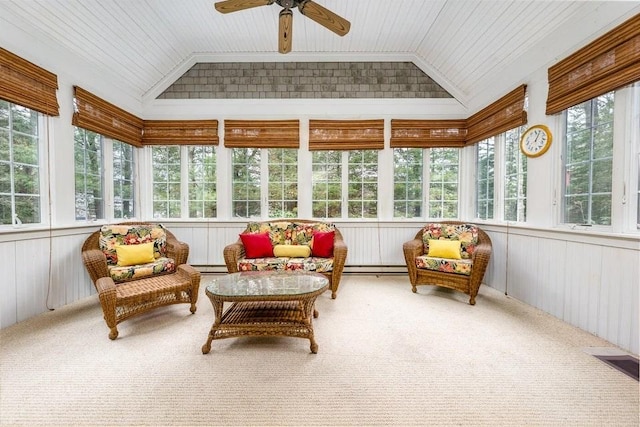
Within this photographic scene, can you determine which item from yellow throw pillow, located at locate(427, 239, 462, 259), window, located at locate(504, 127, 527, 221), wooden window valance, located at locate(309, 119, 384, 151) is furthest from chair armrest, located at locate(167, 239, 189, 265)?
window, located at locate(504, 127, 527, 221)

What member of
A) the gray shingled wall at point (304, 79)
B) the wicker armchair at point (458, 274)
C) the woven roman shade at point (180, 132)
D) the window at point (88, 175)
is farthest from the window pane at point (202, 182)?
the wicker armchair at point (458, 274)

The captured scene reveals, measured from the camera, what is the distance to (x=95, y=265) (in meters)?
2.68

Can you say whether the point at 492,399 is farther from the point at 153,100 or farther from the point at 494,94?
the point at 153,100

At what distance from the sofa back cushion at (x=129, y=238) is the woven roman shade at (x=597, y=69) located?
4.72 m

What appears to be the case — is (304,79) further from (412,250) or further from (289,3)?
(412,250)

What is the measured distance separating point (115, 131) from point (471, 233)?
17.0ft

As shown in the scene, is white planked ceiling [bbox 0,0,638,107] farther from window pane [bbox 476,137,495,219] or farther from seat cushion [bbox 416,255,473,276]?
seat cushion [bbox 416,255,473,276]

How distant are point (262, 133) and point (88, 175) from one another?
2.42 m

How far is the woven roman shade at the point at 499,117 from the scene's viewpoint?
314 centimetres

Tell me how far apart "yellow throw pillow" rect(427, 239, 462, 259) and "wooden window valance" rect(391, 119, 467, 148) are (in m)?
1.72

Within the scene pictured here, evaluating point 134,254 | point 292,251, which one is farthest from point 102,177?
point 292,251

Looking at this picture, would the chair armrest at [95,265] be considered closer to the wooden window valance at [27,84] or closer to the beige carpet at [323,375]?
the beige carpet at [323,375]

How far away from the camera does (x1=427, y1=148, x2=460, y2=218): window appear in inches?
175

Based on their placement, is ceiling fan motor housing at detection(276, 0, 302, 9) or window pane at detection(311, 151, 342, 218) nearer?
ceiling fan motor housing at detection(276, 0, 302, 9)
